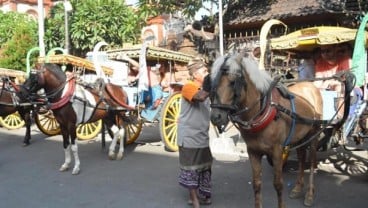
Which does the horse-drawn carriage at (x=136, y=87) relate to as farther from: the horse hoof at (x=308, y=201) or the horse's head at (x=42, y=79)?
the horse hoof at (x=308, y=201)

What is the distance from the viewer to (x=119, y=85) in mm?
8719

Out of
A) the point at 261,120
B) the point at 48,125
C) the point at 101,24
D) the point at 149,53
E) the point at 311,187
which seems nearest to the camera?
the point at 261,120

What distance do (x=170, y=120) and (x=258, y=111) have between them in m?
4.26

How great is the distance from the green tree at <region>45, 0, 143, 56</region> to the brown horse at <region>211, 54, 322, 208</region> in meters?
12.0

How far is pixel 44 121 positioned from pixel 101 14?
646 centimetres

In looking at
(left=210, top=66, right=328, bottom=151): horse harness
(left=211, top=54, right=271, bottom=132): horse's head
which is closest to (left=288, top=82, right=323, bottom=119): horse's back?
(left=210, top=66, right=328, bottom=151): horse harness

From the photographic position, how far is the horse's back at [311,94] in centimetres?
544

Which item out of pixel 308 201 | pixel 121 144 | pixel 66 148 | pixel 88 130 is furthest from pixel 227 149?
pixel 88 130

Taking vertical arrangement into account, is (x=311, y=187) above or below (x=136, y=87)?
below

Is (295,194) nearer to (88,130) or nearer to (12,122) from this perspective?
(88,130)

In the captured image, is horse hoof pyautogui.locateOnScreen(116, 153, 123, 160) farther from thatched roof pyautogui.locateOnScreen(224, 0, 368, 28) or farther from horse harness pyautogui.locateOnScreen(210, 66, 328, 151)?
thatched roof pyautogui.locateOnScreen(224, 0, 368, 28)

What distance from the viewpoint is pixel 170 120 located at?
27.4 feet

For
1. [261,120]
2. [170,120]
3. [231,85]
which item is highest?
[231,85]

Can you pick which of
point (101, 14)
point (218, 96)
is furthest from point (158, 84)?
point (101, 14)
